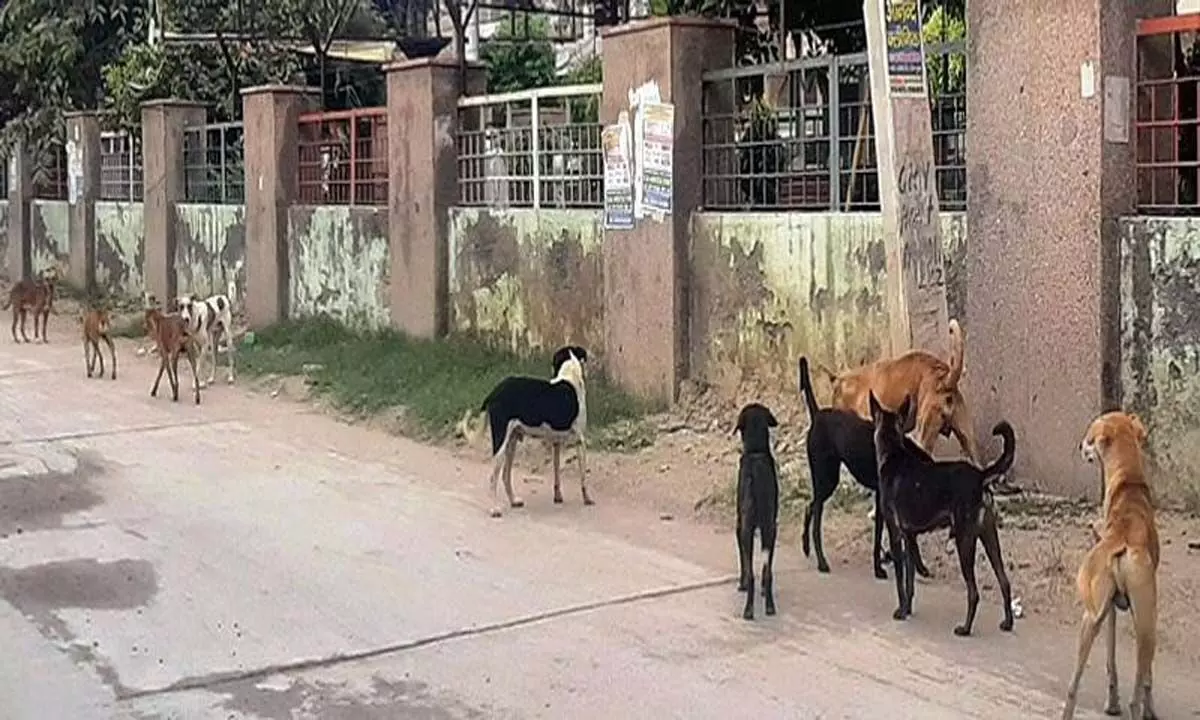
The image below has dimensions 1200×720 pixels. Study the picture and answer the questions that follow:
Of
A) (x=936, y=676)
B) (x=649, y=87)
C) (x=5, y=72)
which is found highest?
(x=5, y=72)

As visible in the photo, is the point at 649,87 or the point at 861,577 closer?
the point at 861,577

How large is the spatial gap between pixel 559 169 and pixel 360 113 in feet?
13.4

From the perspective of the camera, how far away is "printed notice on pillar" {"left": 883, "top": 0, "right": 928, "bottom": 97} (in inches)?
355

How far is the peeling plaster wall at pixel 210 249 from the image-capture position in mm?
20016

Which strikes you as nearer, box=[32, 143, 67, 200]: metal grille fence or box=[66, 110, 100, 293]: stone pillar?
box=[66, 110, 100, 293]: stone pillar

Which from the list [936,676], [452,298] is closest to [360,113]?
[452,298]

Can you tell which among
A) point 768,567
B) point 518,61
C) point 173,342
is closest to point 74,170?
point 518,61

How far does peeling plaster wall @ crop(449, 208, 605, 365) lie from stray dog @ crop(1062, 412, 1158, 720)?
7584 millimetres

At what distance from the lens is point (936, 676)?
6273 mm

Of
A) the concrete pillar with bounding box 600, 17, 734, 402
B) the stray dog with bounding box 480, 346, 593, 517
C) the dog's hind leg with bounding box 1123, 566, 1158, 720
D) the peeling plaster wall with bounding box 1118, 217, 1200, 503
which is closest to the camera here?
the dog's hind leg with bounding box 1123, 566, 1158, 720

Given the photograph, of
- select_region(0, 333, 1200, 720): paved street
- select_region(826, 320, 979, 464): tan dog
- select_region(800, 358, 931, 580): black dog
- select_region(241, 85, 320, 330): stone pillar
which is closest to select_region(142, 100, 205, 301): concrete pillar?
select_region(241, 85, 320, 330): stone pillar

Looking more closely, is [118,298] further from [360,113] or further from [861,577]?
[861,577]

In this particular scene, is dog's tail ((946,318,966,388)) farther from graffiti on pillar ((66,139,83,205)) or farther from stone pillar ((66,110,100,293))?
graffiti on pillar ((66,139,83,205))

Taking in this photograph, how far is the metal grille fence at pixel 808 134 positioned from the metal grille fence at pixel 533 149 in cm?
137
